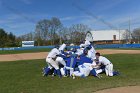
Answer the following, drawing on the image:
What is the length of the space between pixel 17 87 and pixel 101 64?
5.35m

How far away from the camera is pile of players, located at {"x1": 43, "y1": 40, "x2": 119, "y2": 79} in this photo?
1591cm

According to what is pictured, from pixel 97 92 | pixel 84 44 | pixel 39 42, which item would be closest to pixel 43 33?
pixel 39 42

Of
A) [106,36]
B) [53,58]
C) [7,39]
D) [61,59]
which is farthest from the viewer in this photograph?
[106,36]

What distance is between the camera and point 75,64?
53.2 ft

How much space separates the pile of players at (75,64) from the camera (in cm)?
1591

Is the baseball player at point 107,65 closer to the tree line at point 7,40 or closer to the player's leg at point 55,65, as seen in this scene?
the player's leg at point 55,65

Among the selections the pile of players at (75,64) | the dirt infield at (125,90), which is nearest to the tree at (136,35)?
the pile of players at (75,64)

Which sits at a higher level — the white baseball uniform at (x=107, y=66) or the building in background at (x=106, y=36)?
the building in background at (x=106, y=36)

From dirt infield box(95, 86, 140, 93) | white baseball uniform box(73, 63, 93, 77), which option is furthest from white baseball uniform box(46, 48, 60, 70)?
dirt infield box(95, 86, 140, 93)

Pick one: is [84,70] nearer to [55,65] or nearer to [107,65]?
[107,65]

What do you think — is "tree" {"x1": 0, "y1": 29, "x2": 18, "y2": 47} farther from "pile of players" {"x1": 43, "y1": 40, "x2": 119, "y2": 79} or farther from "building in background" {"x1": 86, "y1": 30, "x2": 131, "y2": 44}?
"pile of players" {"x1": 43, "y1": 40, "x2": 119, "y2": 79}

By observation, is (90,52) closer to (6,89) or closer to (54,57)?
(54,57)

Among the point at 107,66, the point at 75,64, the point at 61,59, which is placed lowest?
the point at 107,66

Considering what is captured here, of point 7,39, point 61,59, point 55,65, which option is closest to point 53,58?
point 55,65
